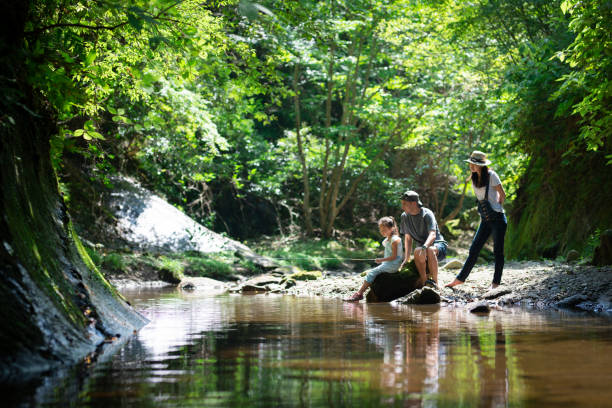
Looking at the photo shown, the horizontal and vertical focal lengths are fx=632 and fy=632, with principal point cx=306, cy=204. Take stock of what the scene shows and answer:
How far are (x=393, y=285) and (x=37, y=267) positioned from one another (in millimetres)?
6296

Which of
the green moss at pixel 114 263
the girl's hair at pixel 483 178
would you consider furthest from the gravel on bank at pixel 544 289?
the green moss at pixel 114 263

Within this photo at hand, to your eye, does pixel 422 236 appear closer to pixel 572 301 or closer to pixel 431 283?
pixel 431 283

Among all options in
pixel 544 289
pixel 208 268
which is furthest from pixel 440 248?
pixel 208 268

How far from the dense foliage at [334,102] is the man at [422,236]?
2.50 m

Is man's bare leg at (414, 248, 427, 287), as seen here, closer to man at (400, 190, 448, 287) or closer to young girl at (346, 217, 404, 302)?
man at (400, 190, 448, 287)

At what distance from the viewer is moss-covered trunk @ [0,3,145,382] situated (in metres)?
3.64

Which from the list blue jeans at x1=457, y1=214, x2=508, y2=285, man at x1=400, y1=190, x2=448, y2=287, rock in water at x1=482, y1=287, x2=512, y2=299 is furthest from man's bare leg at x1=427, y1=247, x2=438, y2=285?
rock in water at x1=482, y1=287, x2=512, y2=299

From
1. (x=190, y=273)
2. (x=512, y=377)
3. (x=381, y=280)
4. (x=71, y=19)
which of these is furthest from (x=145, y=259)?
(x=512, y=377)

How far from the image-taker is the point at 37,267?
4.18 m

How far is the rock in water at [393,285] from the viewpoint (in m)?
9.58

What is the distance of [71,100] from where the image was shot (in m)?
5.38

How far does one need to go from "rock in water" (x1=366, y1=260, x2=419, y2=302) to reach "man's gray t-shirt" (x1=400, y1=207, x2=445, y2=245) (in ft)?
1.71

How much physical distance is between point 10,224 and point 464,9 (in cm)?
1491

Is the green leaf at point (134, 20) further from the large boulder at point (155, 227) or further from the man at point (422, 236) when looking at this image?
the large boulder at point (155, 227)
